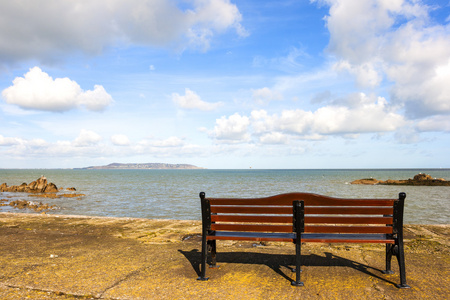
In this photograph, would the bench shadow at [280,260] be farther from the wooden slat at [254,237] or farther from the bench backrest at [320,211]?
the bench backrest at [320,211]

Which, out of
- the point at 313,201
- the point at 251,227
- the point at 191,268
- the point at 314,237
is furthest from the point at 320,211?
the point at 191,268

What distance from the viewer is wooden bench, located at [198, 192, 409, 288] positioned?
3602mm

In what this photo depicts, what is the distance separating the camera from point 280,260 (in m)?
4.53

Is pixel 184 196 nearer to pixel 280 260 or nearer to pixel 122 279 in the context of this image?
pixel 280 260

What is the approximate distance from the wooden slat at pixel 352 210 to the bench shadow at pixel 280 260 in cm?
89

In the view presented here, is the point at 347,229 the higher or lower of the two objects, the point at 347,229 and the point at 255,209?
the lower

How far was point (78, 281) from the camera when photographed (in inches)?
146

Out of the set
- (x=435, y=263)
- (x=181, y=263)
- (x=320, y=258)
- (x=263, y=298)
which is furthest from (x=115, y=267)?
(x=435, y=263)

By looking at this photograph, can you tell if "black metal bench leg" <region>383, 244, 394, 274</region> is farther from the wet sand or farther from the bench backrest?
the bench backrest

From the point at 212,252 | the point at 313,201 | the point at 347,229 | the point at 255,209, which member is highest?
the point at 313,201

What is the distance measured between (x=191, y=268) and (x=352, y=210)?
227 cm

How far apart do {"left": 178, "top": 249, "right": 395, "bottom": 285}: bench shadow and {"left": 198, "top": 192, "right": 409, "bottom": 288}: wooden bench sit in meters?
0.37

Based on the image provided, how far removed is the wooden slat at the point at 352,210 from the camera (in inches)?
142

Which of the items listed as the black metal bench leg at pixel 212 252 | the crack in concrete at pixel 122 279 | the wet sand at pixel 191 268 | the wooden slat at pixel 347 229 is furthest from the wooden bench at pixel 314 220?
the crack in concrete at pixel 122 279
